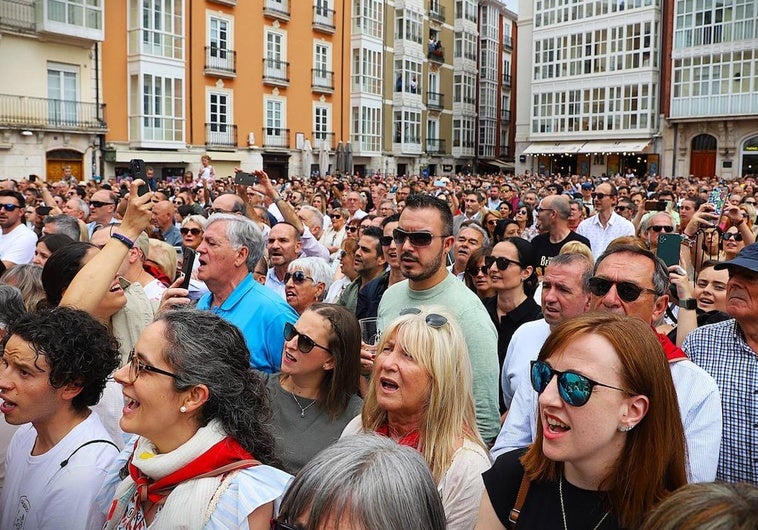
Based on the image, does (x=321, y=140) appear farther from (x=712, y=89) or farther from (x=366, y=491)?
(x=366, y=491)

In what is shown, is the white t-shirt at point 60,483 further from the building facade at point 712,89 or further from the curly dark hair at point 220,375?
the building facade at point 712,89

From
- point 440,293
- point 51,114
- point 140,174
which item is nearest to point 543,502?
point 440,293

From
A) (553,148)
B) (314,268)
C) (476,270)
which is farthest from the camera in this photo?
(553,148)

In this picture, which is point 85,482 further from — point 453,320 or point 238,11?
point 238,11

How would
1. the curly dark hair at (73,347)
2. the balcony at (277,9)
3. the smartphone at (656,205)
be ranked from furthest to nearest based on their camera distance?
the balcony at (277,9) → the smartphone at (656,205) → the curly dark hair at (73,347)

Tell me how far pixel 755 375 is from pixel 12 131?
82.3 ft

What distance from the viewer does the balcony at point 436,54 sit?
44531mm

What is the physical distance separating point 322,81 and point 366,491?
35654mm

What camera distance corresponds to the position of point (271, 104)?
110ft

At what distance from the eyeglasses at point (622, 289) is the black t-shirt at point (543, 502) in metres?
1.44

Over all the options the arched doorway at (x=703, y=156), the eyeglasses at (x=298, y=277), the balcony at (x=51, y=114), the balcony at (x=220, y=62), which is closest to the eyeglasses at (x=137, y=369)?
the eyeglasses at (x=298, y=277)

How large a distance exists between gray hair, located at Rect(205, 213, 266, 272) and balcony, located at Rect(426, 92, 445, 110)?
136 ft

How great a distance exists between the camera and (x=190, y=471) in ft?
7.60

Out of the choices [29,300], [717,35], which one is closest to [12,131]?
[29,300]
